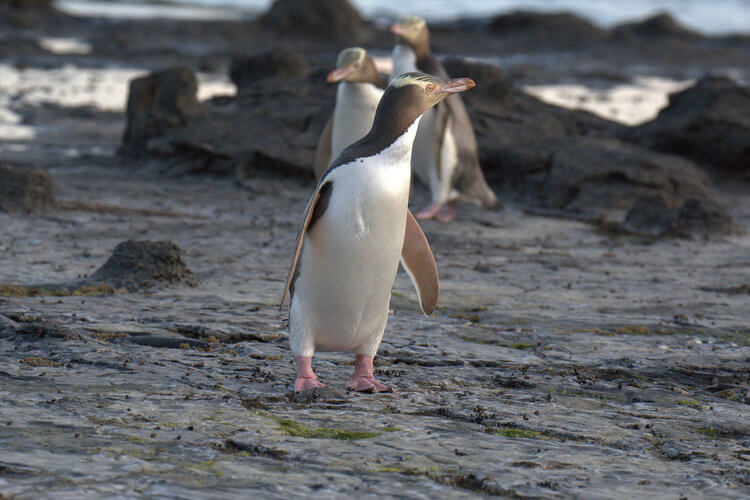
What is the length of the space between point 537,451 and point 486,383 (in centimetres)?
88

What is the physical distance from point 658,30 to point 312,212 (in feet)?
84.7

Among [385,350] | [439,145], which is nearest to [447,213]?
[439,145]

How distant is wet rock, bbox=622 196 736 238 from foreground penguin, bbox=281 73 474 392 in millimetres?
4692

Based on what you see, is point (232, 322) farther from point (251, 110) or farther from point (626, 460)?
point (251, 110)

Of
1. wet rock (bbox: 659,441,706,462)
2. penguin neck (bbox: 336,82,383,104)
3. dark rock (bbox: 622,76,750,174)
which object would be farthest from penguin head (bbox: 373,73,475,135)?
dark rock (bbox: 622,76,750,174)

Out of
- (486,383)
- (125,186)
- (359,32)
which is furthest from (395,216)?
(359,32)

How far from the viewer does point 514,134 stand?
11.1m

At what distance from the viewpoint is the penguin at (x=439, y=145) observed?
880cm

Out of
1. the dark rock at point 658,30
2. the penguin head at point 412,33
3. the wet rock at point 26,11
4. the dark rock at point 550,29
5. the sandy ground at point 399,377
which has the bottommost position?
the sandy ground at point 399,377

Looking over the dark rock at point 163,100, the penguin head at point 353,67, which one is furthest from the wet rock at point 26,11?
the penguin head at point 353,67

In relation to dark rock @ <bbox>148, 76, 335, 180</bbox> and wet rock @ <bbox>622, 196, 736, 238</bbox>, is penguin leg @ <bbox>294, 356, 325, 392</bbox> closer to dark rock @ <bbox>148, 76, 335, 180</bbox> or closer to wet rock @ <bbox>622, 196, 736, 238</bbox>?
wet rock @ <bbox>622, 196, 736, 238</bbox>

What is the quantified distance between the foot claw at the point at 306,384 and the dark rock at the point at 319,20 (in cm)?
2080

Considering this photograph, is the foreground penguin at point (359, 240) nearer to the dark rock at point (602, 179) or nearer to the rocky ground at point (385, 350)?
the rocky ground at point (385, 350)

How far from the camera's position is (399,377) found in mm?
4383
